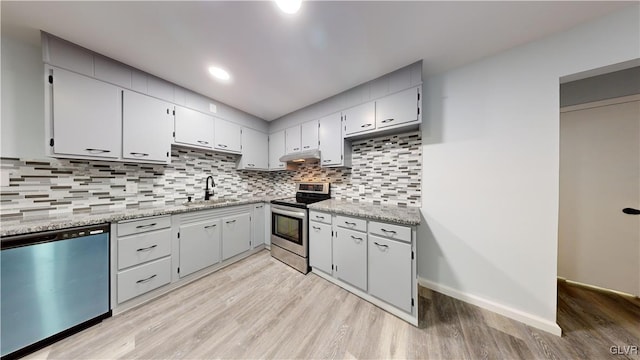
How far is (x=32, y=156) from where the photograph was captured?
1.52 meters

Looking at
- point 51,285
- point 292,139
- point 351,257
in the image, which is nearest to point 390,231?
point 351,257

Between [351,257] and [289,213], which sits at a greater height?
[289,213]

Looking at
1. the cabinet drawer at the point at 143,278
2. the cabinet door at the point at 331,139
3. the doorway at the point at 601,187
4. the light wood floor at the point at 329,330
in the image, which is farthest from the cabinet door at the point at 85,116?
the doorway at the point at 601,187

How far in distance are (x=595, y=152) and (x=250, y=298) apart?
13.2ft

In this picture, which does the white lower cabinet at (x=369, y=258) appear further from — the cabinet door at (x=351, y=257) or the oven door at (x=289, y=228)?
the oven door at (x=289, y=228)

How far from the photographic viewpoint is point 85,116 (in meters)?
1.59

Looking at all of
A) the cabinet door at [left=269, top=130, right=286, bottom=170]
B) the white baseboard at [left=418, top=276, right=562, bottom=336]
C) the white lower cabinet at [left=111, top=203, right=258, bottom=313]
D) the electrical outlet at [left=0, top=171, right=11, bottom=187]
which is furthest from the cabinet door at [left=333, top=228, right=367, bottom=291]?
the electrical outlet at [left=0, top=171, right=11, bottom=187]

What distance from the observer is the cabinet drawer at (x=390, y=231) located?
60.1 inches

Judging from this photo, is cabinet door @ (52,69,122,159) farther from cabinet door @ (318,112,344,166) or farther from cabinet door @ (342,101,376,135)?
cabinet door @ (342,101,376,135)

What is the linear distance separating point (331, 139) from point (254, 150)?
1.48m

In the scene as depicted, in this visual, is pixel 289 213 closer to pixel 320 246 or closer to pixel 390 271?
pixel 320 246

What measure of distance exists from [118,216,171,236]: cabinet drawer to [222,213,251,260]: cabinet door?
0.64 meters

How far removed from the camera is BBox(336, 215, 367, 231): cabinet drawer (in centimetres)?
179

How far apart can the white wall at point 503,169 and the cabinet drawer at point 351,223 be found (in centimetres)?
82
